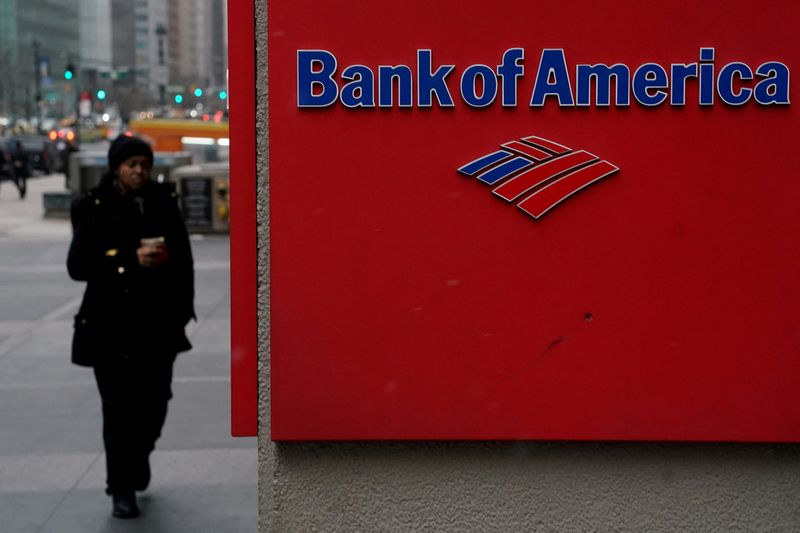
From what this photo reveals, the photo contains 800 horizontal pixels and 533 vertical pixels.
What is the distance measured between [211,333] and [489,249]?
28.3 feet

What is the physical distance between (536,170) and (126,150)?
3.26m

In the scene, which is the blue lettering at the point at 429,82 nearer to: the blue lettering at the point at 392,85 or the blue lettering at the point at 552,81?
the blue lettering at the point at 392,85

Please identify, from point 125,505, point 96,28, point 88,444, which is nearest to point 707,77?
point 125,505

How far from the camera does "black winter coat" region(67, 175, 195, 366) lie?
6.32 metres

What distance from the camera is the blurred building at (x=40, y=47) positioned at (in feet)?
369

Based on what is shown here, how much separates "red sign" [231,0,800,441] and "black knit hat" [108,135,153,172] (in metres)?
2.89

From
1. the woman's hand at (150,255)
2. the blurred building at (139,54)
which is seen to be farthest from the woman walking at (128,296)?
the blurred building at (139,54)

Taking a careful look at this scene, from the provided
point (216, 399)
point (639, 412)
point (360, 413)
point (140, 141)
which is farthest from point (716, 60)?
point (216, 399)

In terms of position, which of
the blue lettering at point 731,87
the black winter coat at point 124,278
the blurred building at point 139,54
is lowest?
the black winter coat at point 124,278

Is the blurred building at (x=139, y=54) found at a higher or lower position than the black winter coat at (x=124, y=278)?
higher

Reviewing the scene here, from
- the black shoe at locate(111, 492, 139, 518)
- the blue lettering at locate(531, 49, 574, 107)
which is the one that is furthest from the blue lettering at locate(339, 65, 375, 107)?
the black shoe at locate(111, 492, 139, 518)

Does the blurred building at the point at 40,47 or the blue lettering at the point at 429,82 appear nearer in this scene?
the blue lettering at the point at 429,82

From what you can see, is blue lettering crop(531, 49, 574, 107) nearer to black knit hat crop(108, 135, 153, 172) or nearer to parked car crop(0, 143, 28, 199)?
black knit hat crop(108, 135, 153, 172)

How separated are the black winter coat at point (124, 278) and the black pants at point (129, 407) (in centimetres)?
6
